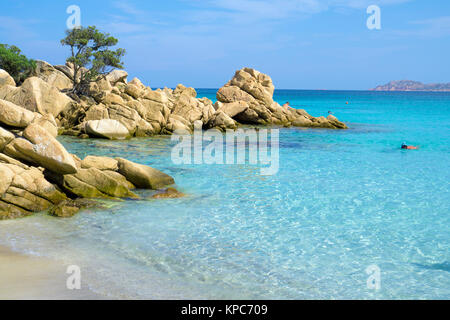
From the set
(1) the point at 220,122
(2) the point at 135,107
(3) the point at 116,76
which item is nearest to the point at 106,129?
(2) the point at 135,107

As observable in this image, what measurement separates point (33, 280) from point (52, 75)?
38401 mm

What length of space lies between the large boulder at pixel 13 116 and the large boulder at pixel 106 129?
631 inches

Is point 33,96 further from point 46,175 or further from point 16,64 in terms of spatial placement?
point 46,175

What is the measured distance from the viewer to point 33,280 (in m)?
8.13

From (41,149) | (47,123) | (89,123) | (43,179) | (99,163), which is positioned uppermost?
(89,123)

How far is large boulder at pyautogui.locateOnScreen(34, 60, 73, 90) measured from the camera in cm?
4216

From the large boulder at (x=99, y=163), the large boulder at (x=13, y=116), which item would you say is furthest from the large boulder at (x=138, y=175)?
the large boulder at (x=13, y=116)

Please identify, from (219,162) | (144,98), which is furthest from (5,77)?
(219,162)

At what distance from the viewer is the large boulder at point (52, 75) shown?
42.2m

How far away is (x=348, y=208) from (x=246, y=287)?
7.03 meters

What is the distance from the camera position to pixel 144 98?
3656 cm

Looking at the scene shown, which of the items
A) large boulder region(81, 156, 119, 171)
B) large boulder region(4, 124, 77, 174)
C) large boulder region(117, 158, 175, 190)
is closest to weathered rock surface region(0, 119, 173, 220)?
large boulder region(4, 124, 77, 174)
